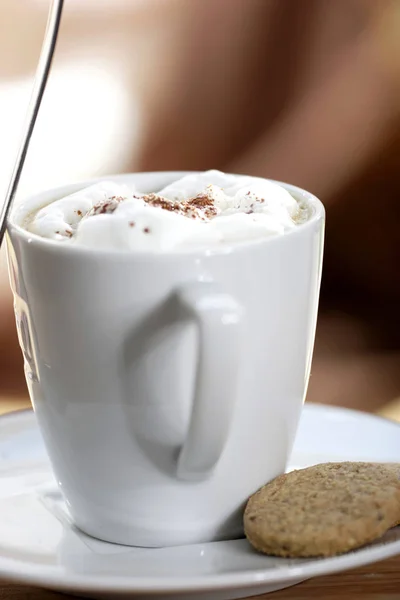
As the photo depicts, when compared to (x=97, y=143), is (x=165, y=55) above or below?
above

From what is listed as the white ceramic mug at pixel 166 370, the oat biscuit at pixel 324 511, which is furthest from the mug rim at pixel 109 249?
the oat biscuit at pixel 324 511

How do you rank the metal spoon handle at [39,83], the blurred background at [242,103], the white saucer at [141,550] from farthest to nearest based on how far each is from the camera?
the blurred background at [242,103], the metal spoon handle at [39,83], the white saucer at [141,550]

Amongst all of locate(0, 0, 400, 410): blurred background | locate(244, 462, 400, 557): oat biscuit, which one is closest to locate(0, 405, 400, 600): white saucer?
locate(244, 462, 400, 557): oat biscuit

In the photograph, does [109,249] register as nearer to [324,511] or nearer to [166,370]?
[166,370]

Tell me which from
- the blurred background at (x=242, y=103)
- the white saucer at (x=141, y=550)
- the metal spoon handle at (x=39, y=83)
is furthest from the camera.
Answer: the blurred background at (x=242, y=103)

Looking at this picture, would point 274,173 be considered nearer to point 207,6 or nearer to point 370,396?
point 207,6

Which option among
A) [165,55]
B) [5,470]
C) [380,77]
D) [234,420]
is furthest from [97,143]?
[234,420]

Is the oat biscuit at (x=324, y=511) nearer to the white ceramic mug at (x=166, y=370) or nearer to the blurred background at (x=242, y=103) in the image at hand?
the white ceramic mug at (x=166, y=370)

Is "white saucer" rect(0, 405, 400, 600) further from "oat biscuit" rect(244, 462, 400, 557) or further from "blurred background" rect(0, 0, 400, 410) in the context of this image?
"blurred background" rect(0, 0, 400, 410)
